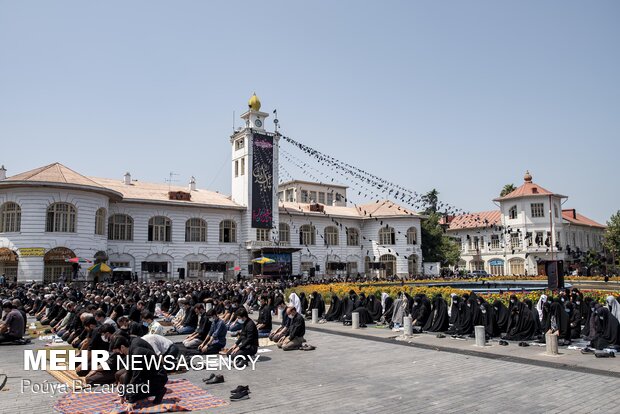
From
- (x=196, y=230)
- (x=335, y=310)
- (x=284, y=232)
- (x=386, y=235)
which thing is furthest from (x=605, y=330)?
(x=386, y=235)

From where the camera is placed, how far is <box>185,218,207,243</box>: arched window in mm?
43562

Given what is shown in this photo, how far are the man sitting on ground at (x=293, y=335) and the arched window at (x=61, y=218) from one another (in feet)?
87.3

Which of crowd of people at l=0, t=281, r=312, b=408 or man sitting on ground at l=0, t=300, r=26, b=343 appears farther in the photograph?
man sitting on ground at l=0, t=300, r=26, b=343

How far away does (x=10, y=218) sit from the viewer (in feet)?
111

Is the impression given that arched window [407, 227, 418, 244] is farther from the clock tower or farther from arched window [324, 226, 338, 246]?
the clock tower

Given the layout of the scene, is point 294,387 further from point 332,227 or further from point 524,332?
point 332,227

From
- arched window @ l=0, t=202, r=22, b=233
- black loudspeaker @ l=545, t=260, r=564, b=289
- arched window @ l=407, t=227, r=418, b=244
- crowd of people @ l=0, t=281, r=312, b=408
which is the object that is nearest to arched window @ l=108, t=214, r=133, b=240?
arched window @ l=0, t=202, r=22, b=233

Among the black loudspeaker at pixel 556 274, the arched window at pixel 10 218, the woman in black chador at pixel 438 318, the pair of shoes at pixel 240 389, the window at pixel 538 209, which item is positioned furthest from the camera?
the window at pixel 538 209

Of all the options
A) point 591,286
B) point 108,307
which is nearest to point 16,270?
point 108,307

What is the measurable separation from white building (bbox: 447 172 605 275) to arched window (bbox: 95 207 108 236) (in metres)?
39.0

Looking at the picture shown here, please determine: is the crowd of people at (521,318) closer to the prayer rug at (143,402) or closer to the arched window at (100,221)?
the prayer rug at (143,402)

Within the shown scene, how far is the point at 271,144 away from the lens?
1863 inches

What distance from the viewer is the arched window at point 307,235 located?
169ft

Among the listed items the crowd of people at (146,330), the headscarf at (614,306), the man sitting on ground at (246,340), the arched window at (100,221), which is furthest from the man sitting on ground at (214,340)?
the arched window at (100,221)
